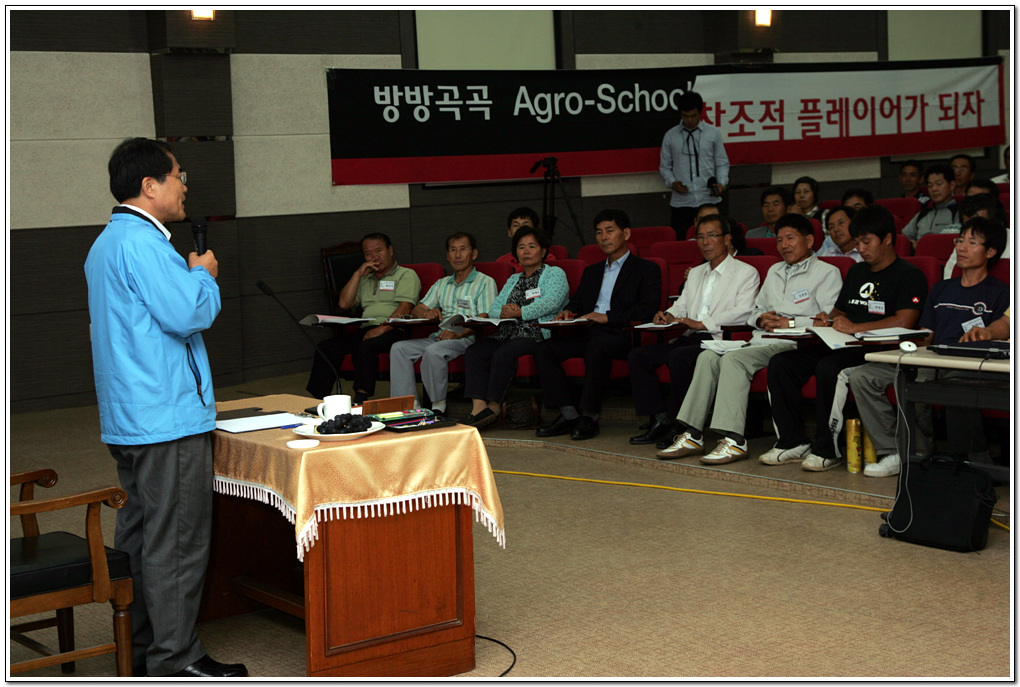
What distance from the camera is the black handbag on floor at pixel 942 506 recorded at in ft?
11.9

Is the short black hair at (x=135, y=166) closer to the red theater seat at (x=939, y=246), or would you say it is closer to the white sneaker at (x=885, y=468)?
the white sneaker at (x=885, y=468)

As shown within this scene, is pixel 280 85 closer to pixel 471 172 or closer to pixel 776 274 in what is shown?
pixel 471 172

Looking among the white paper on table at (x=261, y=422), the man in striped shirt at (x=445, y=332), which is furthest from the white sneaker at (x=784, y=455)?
the white paper on table at (x=261, y=422)

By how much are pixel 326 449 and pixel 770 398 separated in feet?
9.00

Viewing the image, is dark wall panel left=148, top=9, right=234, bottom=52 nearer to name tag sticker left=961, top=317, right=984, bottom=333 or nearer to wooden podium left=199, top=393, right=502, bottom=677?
wooden podium left=199, top=393, right=502, bottom=677

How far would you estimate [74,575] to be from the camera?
2.52m

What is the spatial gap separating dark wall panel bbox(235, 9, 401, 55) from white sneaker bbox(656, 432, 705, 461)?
14.6 feet

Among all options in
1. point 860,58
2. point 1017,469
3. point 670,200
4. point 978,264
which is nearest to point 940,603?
point 1017,469

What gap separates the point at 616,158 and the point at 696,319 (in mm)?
3941

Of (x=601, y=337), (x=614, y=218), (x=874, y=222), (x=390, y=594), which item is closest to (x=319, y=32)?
(x=614, y=218)

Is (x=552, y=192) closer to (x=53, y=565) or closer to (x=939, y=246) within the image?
(x=939, y=246)

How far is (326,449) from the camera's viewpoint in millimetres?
2572

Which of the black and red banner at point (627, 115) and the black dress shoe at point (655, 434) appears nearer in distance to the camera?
the black dress shoe at point (655, 434)

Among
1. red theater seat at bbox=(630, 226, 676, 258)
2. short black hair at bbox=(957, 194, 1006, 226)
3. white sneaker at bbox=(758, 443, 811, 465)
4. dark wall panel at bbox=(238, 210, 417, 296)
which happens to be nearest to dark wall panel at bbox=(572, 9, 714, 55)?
red theater seat at bbox=(630, 226, 676, 258)
